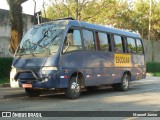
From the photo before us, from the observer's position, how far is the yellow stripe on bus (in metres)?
17.1

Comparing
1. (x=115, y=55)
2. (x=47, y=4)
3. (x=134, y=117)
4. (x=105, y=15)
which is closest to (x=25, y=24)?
(x=47, y=4)

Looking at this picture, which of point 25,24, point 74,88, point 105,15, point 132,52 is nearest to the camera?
point 74,88

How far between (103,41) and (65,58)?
11.6 feet

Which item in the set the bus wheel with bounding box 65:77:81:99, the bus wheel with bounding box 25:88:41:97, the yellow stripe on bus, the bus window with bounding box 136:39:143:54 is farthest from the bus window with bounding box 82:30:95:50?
the bus window with bounding box 136:39:143:54

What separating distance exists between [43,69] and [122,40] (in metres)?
6.50

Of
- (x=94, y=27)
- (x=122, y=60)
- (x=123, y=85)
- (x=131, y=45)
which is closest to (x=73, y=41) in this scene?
(x=94, y=27)

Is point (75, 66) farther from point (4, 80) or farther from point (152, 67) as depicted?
point (152, 67)

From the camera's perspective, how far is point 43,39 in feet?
44.1

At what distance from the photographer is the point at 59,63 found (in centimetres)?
1275

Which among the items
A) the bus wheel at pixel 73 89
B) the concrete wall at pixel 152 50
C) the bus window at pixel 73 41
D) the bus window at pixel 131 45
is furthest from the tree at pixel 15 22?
the concrete wall at pixel 152 50

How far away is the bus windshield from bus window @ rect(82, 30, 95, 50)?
129 centimetres

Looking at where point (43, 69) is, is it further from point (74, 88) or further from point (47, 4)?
point (47, 4)

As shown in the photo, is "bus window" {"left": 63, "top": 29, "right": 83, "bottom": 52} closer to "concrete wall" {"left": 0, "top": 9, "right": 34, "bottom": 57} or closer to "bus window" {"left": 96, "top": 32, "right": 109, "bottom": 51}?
"bus window" {"left": 96, "top": 32, "right": 109, "bottom": 51}

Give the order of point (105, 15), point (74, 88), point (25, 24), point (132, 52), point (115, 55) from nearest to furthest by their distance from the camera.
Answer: point (74, 88)
point (115, 55)
point (132, 52)
point (25, 24)
point (105, 15)
